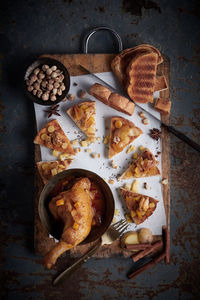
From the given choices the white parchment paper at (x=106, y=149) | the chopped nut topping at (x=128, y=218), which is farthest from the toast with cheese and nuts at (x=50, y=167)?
the chopped nut topping at (x=128, y=218)

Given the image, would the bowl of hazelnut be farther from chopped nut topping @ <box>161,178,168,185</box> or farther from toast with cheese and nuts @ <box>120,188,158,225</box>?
chopped nut topping @ <box>161,178,168,185</box>

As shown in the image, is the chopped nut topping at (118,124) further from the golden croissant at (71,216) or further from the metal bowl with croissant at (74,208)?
the golden croissant at (71,216)

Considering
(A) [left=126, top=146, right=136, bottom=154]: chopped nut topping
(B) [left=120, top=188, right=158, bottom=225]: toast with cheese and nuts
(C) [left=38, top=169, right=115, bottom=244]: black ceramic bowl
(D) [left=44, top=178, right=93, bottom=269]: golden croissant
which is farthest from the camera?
(A) [left=126, top=146, right=136, bottom=154]: chopped nut topping

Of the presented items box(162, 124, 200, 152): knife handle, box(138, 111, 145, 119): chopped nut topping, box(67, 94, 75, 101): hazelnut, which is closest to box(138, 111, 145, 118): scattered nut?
box(138, 111, 145, 119): chopped nut topping

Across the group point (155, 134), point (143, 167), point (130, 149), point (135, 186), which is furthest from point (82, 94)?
point (135, 186)

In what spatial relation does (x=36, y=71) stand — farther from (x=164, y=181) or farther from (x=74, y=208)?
(x=164, y=181)

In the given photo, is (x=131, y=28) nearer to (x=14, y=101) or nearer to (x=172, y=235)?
(x=14, y=101)
